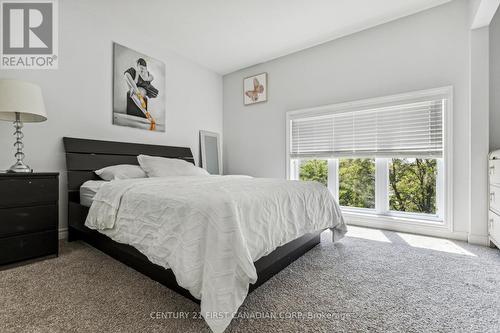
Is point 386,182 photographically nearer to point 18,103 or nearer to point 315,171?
point 315,171

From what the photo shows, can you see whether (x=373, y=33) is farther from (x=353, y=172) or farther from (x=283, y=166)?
(x=283, y=166)

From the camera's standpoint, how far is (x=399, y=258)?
204 centimetres

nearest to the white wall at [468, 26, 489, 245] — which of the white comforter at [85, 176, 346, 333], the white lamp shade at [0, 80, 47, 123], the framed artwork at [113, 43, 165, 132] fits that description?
the white comforter at [85, 176, 346, 333]

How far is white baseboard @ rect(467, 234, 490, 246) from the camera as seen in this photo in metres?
2.34

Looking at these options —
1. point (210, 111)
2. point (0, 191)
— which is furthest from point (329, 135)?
point (0, 191)

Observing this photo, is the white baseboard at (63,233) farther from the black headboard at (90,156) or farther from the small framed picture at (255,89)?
the small framed picture at (255,89)

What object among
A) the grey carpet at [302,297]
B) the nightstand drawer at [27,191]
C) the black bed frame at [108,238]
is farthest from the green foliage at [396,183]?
the nightstand drawer at [27,191]

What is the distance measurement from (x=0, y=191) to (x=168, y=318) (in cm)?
170

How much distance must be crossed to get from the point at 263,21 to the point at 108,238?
2.95m

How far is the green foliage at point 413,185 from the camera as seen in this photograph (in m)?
2.79

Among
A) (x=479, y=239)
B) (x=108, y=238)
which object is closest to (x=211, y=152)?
(x=108, y=238)

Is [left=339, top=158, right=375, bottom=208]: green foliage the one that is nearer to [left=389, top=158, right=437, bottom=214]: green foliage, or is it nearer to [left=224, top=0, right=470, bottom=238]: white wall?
[left=389, top=158, right=437, bottom=214]: green foliage

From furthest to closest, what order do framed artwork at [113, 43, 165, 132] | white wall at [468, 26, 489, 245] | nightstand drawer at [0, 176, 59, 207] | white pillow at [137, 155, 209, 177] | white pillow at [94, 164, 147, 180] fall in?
framed artwork at [113, 43, 165, 132], white pillow at [137, 155, 209, 177], white pillow at [94, 164, 147, 180], white wall at [468, 26, 489, 245], nightstand drawer at [0, 176, 59, 207]

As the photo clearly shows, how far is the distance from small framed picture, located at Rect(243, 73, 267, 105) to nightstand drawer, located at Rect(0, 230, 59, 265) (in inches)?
128
